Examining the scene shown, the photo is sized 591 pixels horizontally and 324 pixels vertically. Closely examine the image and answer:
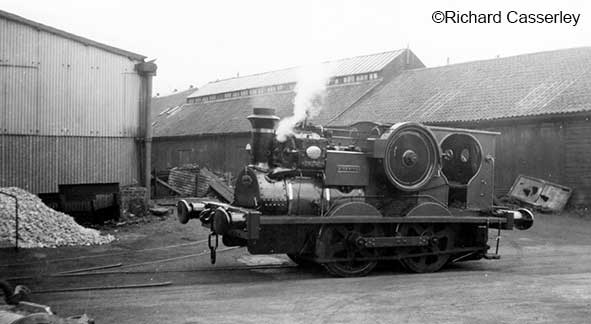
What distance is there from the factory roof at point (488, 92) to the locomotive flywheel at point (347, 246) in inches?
436

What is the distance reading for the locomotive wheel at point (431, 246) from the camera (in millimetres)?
9867

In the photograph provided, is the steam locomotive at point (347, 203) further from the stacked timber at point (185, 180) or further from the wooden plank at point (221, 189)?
the stacked timber at point (185, 180)

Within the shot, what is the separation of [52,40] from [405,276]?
36.5ft

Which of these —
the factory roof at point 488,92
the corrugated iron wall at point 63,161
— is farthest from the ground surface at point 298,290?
the factory roof at point 488,92

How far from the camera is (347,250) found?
939 cm

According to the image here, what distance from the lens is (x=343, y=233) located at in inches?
368

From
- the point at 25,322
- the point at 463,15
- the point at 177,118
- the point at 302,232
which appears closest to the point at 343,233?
the point at 302,232

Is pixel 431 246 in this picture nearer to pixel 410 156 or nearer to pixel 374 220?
pixel 374 220

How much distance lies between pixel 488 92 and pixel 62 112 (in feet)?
47.2

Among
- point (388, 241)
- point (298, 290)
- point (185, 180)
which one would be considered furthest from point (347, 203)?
point (185, 180)

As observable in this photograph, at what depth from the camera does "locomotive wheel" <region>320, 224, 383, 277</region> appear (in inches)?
364

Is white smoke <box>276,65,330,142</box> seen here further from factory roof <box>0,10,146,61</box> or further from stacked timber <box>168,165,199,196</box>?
stacked timber <box>168,165,199,196</box>

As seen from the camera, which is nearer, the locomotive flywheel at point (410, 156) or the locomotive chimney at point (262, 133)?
the locomotive chimney at point (262, 133)

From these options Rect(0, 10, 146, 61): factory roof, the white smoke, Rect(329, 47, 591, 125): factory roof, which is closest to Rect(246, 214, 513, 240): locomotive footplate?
the white smoke
